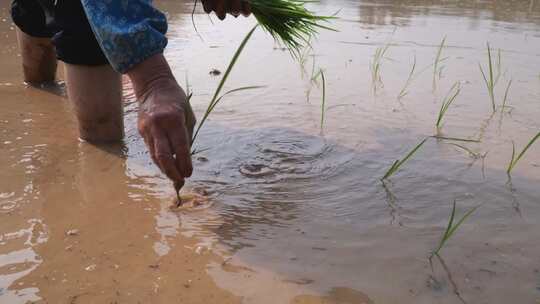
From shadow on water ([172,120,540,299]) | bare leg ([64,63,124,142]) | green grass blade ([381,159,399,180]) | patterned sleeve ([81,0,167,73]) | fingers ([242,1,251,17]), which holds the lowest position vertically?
shadow on water ([172,120,540,299])

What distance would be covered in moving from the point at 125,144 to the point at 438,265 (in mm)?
1194

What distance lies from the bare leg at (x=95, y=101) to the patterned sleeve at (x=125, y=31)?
2.48 ft

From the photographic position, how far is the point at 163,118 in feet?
3.30

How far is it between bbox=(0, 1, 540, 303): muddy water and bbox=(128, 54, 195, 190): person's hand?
229 millimetres

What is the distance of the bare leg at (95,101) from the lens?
1778 millimetres

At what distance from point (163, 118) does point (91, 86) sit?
3.00ft

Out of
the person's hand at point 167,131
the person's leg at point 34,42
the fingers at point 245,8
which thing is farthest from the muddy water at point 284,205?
the fingers at point 245,8

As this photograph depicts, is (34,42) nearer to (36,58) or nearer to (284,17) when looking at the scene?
(36,58)

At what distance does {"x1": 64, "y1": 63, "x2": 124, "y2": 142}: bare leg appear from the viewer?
5.83 feet

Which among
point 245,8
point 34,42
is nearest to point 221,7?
point 245,8

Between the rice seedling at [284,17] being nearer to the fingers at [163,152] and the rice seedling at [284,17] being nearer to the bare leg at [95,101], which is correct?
the bare leg at [95,101]

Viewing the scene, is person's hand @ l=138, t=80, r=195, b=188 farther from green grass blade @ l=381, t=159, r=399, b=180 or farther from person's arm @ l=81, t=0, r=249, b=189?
green grass blade @ l=381, t=159, r=399, b=180

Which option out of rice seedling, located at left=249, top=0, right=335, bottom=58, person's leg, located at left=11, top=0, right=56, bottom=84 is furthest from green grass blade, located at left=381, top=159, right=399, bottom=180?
person's leg, located at left=11, top=0, right=56, bottom=84

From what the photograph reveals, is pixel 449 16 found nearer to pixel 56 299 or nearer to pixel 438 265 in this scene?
pixel 438 265
